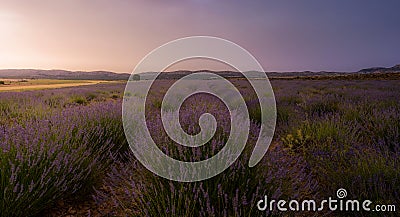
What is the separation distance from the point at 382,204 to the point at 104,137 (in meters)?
3.05

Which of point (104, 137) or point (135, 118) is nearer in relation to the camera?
point (104, 137)

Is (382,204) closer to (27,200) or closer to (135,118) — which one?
(27,200)

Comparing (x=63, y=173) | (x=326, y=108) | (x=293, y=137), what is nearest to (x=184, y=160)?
(x=63, y=173)

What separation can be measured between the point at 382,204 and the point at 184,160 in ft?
4.94

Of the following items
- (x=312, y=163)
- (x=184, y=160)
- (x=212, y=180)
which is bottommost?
(x=312, y=163)

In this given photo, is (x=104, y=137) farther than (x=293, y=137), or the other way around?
(x=293, y=137)

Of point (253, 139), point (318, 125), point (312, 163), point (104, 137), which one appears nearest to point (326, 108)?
point (318, 125)

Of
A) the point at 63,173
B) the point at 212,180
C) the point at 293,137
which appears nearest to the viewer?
the point at 212,180

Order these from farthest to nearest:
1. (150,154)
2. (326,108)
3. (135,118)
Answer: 1. (326,108)
2. (135,118)
3. (150,154)

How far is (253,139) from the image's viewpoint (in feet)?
8.54

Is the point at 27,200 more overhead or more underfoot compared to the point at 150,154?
more underfoot

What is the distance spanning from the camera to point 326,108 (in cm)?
677

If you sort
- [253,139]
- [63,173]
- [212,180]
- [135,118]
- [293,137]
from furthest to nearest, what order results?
1. [293,137]
2. [135,118]
3. [253,139]
4. [63,173]
5. [212,180]

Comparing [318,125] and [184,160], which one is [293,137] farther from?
[184,160]
